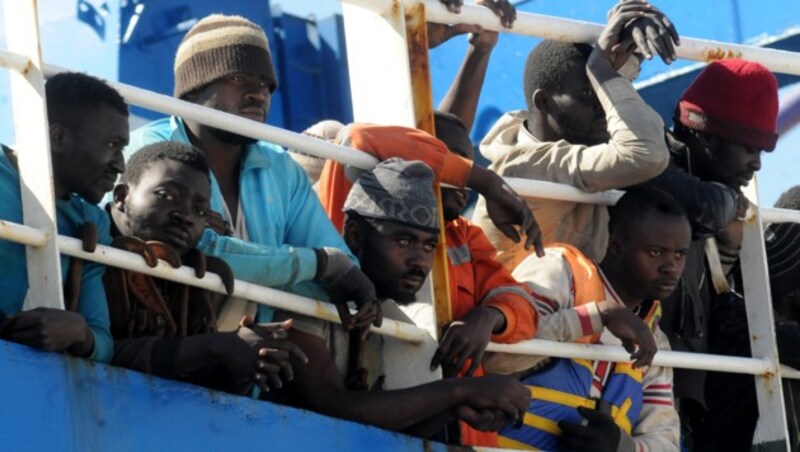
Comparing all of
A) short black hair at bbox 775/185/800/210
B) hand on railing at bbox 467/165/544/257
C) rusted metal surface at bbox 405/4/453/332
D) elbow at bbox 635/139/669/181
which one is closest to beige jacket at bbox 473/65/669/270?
elbow at bbox 635/139/669/181

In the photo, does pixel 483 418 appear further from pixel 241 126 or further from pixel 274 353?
pixel 241 126

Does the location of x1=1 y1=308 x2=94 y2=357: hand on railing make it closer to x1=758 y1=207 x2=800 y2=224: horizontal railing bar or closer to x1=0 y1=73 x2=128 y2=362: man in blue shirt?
x1=0 y1=73 x2=128 y2=362: man in blue shirt

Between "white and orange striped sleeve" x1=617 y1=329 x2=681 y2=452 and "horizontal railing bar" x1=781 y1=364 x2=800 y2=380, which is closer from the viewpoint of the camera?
"white and orange striped sleeve" x1=617 y1=329 x2=681 y2=452

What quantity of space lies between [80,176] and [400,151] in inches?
40.9

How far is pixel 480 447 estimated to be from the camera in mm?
4723

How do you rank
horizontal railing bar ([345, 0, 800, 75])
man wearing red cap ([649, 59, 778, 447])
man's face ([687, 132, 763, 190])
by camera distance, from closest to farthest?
horizontal railing bar ([345, 0, 800, 75])
man wearing red cap ([649, 59, 778, 447])
man's face ([687, 132, 763, 190])

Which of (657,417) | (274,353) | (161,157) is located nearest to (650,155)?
(657,417)

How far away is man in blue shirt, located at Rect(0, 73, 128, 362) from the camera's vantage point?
13.1 feet

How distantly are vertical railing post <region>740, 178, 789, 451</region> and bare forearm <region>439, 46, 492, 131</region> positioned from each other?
1.01m

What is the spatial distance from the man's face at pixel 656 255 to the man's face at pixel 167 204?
154 cm

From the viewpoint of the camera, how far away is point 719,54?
586 cm

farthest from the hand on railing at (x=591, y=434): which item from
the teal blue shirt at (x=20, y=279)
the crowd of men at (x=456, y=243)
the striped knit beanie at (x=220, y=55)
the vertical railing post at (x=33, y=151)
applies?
the vertical railing post at (x=33, y=151)

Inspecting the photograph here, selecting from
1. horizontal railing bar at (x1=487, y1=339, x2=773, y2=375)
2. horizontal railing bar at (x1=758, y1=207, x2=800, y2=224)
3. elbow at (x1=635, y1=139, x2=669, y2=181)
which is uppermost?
elbow at (x1=635, y1=139, x2=669, y2=181)

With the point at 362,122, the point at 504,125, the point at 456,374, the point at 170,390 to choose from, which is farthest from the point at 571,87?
the point at 170,390
